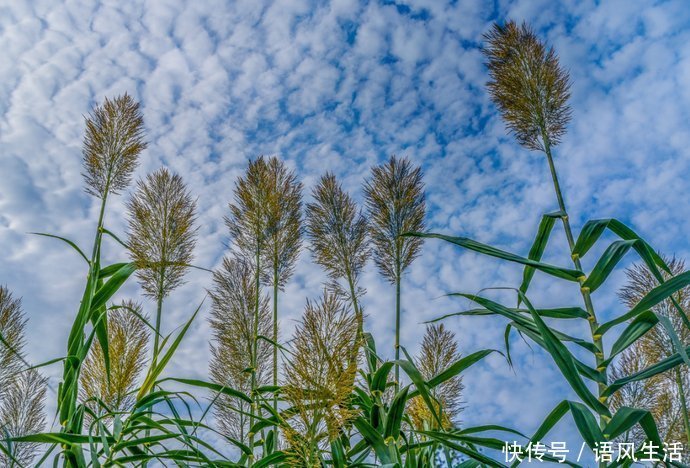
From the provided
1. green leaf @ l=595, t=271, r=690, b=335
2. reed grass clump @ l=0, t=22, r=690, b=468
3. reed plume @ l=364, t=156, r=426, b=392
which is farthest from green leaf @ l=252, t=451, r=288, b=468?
reed plume @ l=364, t=156, r=426, b=392

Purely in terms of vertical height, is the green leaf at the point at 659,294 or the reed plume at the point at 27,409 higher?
the reed plume at the point at 27,409

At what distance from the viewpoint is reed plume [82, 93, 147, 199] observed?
2.61 meters

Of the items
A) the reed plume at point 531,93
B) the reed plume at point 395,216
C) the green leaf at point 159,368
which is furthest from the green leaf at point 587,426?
the reed plume at point 395,216

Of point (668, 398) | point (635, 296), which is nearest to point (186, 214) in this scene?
point (635, 296)

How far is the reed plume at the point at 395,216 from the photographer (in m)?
3.26

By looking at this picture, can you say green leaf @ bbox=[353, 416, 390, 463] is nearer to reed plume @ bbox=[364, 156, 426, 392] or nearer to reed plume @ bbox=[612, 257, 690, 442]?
reed plume @ bbox=[364, 156, 426, 392]

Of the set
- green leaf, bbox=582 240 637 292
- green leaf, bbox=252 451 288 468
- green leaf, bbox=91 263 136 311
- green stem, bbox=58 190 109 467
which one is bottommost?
green leaf, bbox=252 451 288 468

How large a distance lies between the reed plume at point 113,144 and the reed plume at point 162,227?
359 millimetres

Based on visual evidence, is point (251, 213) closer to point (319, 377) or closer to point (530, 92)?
point (530, 92)

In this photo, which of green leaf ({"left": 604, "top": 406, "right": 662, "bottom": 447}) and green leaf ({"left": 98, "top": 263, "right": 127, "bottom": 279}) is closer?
green leaf ({"left": 604, "top": 406, "right": 662, "bottom": 447})

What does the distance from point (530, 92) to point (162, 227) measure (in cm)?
202

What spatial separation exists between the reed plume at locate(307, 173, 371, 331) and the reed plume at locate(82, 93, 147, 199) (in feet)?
3.67

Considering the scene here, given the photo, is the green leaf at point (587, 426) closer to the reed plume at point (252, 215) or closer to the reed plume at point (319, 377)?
the reed plume at point (319, 377)

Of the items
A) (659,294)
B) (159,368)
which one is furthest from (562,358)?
(159,368)
